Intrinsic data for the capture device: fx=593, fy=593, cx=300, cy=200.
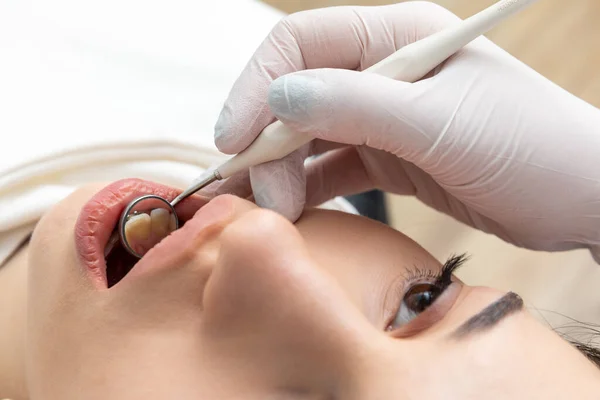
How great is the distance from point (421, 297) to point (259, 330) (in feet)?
0.76

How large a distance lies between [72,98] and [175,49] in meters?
0.24

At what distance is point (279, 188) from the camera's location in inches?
31.1

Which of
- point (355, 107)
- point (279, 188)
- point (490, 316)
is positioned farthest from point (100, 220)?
point (490, 316)

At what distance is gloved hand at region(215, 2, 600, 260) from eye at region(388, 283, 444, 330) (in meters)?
0.18

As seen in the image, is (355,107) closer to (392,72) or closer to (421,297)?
(392,72)

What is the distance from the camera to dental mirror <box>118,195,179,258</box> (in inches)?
28.8

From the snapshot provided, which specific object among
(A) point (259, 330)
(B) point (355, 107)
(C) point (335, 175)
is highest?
(B) point (355, 107)

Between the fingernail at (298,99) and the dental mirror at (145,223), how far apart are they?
0.19 meters

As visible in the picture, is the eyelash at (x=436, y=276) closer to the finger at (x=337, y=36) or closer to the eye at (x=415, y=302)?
the eye at (x=415, y=302)

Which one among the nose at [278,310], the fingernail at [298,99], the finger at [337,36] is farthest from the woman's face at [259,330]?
the finger at [337,36]

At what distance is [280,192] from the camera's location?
788 mm

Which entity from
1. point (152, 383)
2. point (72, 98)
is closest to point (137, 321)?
point (152, 383)

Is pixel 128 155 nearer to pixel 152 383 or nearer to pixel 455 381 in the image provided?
pixel 152 383

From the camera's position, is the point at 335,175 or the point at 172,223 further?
the point at 335,175
